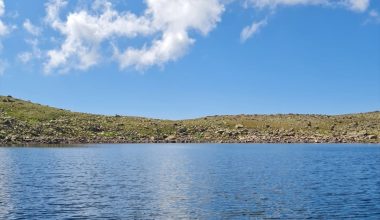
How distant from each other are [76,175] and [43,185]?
13.2m

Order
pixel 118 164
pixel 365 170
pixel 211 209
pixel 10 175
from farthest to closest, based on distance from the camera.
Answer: pixel 118 164 → pixel 365 170 → pixel 10 175 → pixel 211 209

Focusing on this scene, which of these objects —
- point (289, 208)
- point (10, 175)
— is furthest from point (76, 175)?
point (289, 208)

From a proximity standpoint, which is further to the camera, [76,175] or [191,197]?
[76,175]

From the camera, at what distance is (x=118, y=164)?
319 ft

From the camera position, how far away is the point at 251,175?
77500 mm

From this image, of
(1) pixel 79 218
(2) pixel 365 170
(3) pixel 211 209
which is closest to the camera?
(1) pixel 79 218

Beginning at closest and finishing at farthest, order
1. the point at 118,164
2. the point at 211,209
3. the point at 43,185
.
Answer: the point at 211,209 → the point at 43,185 → the point at 118,164

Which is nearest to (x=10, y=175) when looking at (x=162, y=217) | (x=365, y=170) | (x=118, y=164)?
(x=118, y=164)

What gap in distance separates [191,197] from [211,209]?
7584 mm

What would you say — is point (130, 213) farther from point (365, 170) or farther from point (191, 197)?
point (365, 170)

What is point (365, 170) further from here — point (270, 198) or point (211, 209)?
point (211, 209)

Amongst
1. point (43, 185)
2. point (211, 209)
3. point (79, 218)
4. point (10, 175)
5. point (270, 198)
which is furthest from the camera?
point (10, 175)

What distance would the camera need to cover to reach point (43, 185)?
2507 inches

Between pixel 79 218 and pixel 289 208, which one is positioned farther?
pixel 289 208
